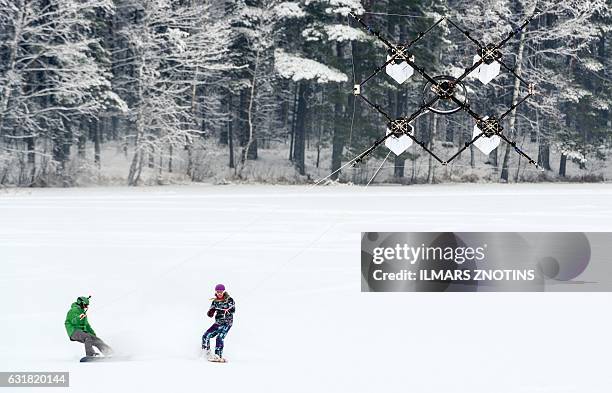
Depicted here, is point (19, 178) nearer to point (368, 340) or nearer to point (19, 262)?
point (19, 262)

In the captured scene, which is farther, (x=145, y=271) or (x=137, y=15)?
(x=137, y=15)

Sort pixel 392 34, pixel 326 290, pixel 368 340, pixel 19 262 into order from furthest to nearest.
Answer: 1. pixel 392 34
2. pixel 19 262
3. pixel 326 290
4. pixel 368 340

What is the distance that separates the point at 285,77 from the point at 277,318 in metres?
27.4

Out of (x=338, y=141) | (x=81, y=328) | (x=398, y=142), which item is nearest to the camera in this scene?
(x=81, y=328)

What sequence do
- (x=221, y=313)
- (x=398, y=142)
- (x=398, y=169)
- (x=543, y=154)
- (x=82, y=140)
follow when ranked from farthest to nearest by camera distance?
(x=82, y=140)
(x=543, y=154)
(x=398, y=169)
(x=398, y=142)
(x=221, y=313)

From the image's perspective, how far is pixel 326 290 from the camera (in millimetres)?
10977

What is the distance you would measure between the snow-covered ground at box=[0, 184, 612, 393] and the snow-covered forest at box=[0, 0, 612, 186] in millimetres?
13193

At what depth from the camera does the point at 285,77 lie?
117 feet

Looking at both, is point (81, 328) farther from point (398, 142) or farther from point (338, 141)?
point (338, 141)

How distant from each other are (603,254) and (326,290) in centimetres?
454

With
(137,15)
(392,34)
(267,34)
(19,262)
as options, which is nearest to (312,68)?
(392,34)

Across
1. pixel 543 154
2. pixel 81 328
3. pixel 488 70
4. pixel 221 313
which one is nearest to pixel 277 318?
pixel 221 313

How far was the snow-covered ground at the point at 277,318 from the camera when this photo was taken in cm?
718

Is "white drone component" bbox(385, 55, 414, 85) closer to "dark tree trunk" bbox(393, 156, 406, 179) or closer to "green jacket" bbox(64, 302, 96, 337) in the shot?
"green jacket" bbox(64, 302, 96, 337)
